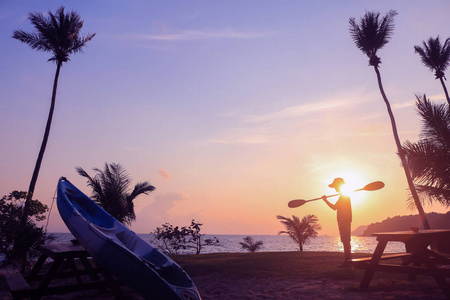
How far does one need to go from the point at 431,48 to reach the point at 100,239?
83.8 ft

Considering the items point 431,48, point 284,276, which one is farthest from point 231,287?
point 431,48

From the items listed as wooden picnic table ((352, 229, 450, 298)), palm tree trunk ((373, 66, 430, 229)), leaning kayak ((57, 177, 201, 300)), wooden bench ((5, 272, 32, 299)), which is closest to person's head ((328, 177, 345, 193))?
wooden picnic table ((352, 229, 450, 298))

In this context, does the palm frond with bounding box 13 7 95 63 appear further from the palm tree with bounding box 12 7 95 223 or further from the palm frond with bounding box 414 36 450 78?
the palm frond with bounding box 414 36 450 78

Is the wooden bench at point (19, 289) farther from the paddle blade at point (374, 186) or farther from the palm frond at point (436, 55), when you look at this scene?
the palm frond at point (436, 55)

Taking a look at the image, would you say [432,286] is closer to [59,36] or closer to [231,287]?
[231,287]

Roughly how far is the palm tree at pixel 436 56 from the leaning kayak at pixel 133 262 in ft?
77.0

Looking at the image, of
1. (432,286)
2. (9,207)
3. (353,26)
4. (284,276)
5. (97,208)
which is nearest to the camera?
(432,286)

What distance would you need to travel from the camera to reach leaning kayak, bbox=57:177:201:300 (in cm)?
530

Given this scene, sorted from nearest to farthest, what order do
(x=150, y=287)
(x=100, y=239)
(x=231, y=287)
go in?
1. (x=150, y=287)
2. (x=100, y=239)
3. (x=231, y=287)

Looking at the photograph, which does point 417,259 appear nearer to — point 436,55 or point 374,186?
point 374,186

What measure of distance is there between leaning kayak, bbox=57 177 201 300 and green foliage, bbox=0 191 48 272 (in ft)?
16.6

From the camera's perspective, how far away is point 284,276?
8812 millimetres

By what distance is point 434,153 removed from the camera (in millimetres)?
14672

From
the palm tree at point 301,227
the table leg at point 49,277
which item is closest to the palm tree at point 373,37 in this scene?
the palm tree at point 301,227
